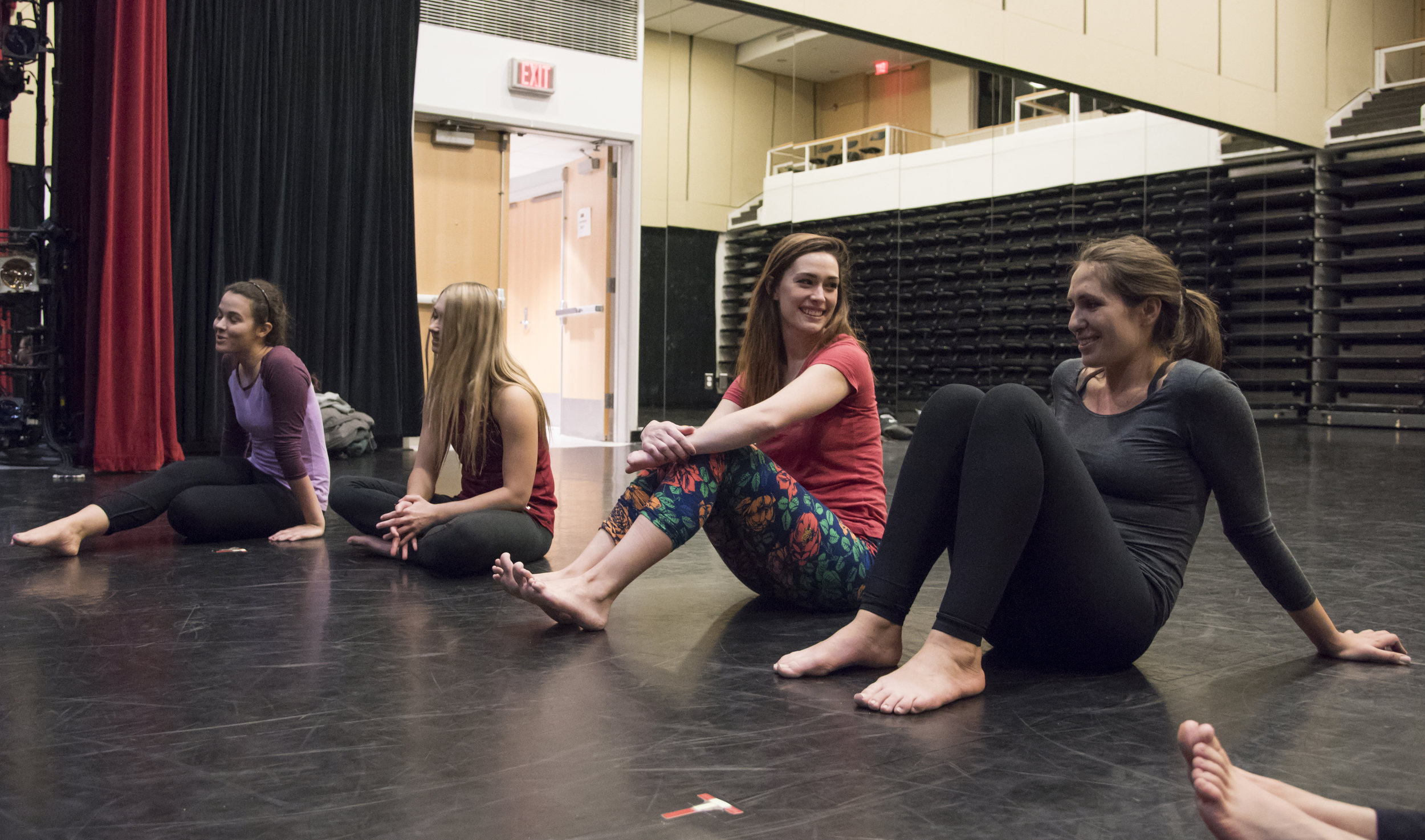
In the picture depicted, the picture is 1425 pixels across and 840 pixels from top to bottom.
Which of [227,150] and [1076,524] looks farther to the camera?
[227,150]

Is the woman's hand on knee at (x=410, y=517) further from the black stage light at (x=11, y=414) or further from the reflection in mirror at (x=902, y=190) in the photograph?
the reflection in mirror at (x=902, y=190)

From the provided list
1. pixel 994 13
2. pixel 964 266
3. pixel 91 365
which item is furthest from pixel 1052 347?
pixel 91 365

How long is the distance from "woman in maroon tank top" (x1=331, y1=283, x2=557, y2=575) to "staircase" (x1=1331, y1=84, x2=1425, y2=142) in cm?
1006

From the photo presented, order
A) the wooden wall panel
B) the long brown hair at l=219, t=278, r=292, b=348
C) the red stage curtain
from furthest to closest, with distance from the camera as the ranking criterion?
1. the wooden wall panel
2. the red stage curtain
3. the long brown hair at l=219, t=278, r=292, b=348

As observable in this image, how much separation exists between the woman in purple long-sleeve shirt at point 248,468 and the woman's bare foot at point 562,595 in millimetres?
1316

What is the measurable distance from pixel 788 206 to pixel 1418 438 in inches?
213

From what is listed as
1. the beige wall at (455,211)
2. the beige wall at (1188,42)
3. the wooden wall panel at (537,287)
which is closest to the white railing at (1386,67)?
the beige wall at (1188,42)

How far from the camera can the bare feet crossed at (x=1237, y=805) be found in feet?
3.26

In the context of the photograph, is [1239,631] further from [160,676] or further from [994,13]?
[994,13]

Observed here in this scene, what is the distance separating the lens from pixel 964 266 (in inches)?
370

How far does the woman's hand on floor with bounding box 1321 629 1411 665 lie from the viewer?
184 cm

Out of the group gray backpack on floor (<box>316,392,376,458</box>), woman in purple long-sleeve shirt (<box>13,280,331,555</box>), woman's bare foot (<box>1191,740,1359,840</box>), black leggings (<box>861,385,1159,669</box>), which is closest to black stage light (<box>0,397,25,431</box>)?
gray backpack on floor (<box>316,392,376,458</box>)

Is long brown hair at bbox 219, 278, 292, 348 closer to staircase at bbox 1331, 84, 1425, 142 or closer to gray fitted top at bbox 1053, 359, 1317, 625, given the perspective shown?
gray fitted top at bbox 1053, 359, 1317, 625

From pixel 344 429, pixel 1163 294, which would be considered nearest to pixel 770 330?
pixel 1163 294
